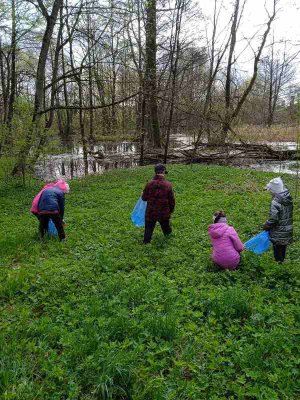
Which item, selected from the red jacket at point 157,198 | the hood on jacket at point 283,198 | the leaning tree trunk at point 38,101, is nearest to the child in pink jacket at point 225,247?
the hood on jacket at point 283,198

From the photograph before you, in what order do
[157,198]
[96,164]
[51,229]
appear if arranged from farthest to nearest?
[96,164] < [51,229] < [157,198]

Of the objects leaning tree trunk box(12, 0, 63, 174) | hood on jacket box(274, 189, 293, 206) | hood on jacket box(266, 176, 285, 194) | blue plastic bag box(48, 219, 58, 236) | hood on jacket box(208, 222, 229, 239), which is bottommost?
blue plastic bag box(48, 219, 58, 236)

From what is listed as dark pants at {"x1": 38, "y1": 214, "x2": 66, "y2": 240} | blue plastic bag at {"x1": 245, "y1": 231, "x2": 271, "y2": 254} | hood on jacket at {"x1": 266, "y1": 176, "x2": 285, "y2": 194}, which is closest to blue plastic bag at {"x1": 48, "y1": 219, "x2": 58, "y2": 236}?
dark pants at {"x1": 38, "y1": 214, "x2": 66, "y2": 240}

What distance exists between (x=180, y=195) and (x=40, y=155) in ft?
20.2

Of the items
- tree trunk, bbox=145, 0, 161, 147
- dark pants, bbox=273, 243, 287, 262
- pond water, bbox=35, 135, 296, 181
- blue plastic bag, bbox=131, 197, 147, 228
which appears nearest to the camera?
dark pants, bbox=273, 243, 287, 262

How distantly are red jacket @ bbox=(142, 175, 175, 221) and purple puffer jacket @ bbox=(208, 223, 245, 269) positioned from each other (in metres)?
1.66

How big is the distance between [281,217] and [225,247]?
111cm

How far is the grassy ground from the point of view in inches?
141

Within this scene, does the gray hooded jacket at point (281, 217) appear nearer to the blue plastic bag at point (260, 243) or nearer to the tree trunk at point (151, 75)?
the blue plastic bag at point (260, 243)

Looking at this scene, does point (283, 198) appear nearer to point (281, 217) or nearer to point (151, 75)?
point (281, 217)

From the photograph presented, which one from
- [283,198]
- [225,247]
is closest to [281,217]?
[283,198]

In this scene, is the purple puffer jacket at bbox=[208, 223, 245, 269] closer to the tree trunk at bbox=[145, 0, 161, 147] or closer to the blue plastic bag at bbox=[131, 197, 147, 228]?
the blue plastic bag at bbox=[131, 197, 147, 228]

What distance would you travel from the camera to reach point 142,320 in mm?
4570

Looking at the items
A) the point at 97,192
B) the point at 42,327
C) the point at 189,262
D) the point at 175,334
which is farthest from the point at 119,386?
the point at 97,192
